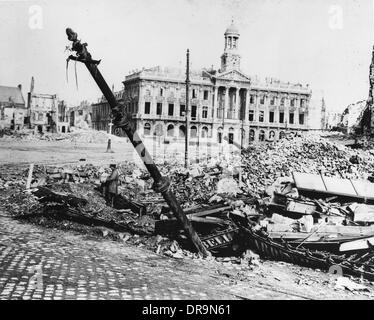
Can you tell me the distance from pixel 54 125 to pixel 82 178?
3875 centimetres

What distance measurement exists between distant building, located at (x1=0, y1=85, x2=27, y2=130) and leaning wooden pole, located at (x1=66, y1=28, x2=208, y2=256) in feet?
152

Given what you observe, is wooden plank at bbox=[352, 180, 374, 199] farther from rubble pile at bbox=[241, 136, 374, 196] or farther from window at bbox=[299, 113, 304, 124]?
window at bbox=[299, 113, 304, 124]

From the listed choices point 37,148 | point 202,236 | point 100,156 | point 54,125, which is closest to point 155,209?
point 202,236

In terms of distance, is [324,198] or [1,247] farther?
[324,198]

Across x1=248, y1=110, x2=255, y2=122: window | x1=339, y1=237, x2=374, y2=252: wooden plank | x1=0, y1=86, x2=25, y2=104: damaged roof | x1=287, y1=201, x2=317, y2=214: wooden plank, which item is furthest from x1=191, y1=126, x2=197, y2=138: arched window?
x1=339, y1=237, x2=374, y2=252: wooden plank

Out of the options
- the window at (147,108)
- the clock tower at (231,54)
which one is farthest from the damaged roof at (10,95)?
the clock tower at (231,54)

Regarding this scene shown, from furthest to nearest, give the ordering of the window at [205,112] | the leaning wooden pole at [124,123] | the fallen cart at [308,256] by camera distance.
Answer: the window at [205,112], the fallen cart at [308,256], the leaning wooden pole at [124,123]

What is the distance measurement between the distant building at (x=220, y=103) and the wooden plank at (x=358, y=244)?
4092 centimetres

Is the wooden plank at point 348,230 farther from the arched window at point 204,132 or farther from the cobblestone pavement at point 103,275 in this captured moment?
the arched window at point 204,132

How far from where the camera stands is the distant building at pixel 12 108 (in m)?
51.9

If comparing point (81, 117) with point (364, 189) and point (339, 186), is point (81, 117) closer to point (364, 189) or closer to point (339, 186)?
point (339, 186)

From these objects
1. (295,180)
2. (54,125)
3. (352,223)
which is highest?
(54,125)

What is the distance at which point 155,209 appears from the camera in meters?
13.1

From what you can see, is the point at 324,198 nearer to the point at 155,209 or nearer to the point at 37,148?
the point at 155,209
